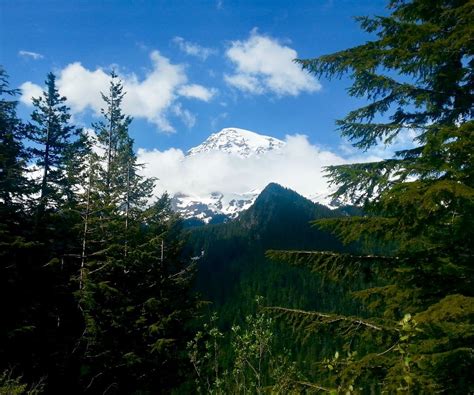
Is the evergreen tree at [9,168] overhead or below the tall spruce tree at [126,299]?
overhead

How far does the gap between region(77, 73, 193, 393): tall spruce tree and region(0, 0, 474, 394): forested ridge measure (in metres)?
0.08

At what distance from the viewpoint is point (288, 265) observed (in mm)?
6887

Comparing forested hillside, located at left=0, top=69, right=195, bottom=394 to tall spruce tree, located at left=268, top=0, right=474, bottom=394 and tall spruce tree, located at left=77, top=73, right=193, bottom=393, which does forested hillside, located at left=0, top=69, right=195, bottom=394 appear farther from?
tall spruce tree, located at left=268, top=0, right=474, bottom=394

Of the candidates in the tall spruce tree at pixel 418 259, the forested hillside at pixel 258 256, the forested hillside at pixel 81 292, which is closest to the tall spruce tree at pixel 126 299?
the forested hillside at pixel 81 292

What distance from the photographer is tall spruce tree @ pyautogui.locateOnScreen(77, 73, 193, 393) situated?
51.9 feet

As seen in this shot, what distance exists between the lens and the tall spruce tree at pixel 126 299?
15.8 metres

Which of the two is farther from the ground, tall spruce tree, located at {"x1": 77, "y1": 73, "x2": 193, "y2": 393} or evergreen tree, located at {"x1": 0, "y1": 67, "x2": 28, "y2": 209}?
evergreen tree, located at {"x1": 0, "y1": 67, "x2": 28, "y2": 209}

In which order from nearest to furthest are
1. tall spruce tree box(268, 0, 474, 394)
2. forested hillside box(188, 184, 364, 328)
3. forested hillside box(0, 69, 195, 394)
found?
tall spruce tree box(268, 0, 474, 394) → forested hillside box(0, 69, 195, 394) → forested hillside box(188, 184, 364, 328)

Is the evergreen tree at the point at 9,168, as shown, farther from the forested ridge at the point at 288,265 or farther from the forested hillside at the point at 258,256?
the forested hillside at the point at 258,256

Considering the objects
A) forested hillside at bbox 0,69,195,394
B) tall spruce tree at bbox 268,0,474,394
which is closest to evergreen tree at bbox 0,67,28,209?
forested hillside at bbox 0,69,195,394

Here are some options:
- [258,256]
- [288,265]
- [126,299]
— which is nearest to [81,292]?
[126,299]

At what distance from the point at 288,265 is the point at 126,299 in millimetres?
12315

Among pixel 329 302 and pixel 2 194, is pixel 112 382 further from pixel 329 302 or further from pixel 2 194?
pixel 329 302

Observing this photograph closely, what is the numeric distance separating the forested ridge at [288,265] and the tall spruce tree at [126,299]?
0.27 feet
